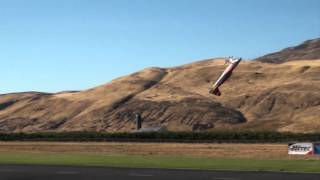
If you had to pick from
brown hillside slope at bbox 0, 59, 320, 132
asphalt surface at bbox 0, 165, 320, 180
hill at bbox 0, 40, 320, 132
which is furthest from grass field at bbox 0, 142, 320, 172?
brown hillside slope at bbox 0, 59, 320, 132

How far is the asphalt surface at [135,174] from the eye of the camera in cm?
2956

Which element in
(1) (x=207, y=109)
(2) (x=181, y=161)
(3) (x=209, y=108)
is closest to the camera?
(2) (x=181, y=161)

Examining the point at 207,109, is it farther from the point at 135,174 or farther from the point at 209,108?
the point at 135,174

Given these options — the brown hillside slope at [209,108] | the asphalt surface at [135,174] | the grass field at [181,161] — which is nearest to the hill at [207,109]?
the brown hillside slope at [209,108]

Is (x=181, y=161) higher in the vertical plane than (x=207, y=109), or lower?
lower

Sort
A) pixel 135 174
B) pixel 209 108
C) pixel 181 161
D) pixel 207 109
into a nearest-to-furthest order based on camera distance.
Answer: pixel 135 174
pixel 181 161
pixel 207 109
pixel 209 108

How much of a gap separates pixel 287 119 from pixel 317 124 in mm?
17010

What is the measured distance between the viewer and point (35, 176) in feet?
103

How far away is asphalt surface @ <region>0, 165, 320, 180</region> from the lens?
29.6 meters

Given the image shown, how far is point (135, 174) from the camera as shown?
31812 mm

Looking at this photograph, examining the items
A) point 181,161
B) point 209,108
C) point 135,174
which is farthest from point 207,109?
point 135,174

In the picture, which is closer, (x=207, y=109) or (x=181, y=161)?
(x=181, y=161)

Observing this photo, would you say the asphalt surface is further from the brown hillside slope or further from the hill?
the brown hillside slope

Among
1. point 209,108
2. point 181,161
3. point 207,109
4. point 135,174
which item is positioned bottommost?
point 181,161
